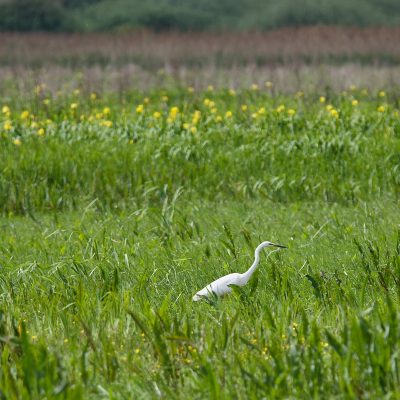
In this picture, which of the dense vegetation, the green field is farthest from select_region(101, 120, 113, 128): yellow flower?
the dense vegetation

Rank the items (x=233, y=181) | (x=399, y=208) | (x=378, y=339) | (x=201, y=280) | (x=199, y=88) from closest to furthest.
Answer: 1. (x=378, y=339)
2. (x=201, y=280)
3. (x=399, y=208)
4. (x=233, y=181)
5. (x=199, y=88)

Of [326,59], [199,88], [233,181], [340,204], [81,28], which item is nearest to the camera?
[340,204]

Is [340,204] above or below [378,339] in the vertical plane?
below

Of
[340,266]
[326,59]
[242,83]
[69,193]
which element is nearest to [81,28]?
[326,59]

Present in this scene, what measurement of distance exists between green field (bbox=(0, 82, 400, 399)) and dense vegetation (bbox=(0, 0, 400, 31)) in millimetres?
13871

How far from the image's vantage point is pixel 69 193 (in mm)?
7930

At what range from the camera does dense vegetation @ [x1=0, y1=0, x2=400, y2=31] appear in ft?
81.7

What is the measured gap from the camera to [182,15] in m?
25.7

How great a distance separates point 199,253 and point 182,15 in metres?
21.2

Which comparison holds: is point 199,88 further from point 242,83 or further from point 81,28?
point 81,28

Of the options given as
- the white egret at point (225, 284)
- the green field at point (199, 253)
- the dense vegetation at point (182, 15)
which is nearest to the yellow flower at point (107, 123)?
the green field at point (199, 253)

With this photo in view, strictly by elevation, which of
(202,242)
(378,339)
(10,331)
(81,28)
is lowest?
(81,28)

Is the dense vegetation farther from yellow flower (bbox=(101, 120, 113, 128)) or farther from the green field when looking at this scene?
yellow flower (bbox=(101, 120, 113, 128))

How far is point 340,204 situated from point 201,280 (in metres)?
2.62
